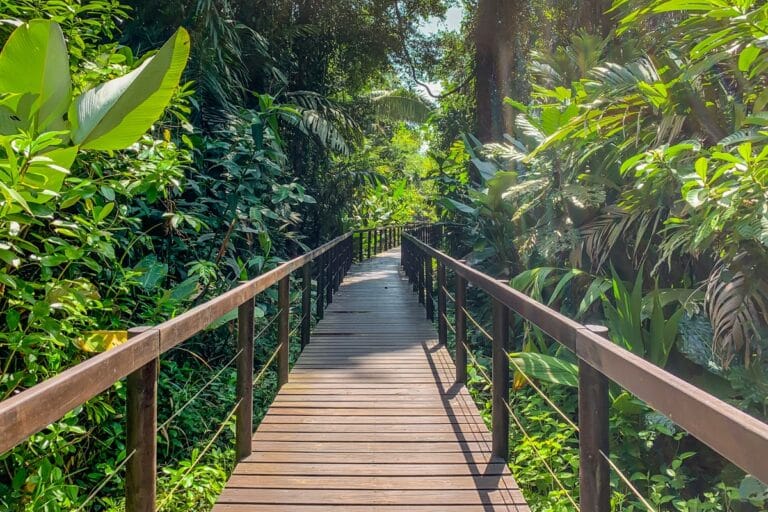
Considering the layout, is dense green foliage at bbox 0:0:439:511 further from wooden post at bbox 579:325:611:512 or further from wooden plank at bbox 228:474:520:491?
wooden post at bbox 579:325:611:512

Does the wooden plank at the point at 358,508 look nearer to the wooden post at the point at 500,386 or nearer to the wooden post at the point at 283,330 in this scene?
the wooden post at the point at 500,386

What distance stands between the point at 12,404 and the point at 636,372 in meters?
1.27

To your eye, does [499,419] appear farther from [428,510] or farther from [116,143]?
[116,143]

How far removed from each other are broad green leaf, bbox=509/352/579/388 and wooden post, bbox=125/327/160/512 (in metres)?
2.56

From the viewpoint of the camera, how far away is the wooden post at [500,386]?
2670 mm

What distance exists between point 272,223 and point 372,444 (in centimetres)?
418

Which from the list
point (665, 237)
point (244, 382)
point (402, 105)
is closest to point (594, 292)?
point (665, 237)

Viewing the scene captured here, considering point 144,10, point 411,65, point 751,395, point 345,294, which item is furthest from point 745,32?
point 411,65

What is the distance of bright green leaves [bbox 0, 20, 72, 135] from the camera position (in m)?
2.36

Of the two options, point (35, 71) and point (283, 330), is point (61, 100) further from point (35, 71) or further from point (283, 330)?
point (283, 330)

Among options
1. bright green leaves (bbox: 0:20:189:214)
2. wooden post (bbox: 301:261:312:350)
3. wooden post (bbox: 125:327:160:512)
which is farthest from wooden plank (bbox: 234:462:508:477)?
wooden post (bbox: 301:261:312:350)

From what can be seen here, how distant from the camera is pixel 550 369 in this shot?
3.72 metres

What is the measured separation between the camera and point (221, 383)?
514 centimetres

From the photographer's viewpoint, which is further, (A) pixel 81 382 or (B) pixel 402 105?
(B) pixel 402 105
